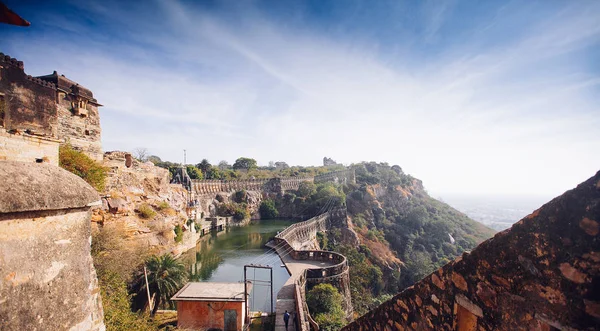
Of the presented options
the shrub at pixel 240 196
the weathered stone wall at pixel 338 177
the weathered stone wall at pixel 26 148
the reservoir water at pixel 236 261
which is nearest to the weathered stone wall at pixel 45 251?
the weathered stone wall at pixel 26 148

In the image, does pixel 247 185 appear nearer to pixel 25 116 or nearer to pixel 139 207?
pixel 139 207

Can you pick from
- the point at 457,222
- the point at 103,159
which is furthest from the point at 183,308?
the point at 457,222

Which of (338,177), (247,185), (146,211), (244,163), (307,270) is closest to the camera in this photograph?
(307,270)

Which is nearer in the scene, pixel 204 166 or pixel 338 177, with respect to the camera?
pixel 204 166

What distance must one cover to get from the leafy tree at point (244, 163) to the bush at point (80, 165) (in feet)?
254

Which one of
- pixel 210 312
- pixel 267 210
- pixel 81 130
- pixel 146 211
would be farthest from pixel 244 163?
pixel 210 312

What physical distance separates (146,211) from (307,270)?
44.1ft

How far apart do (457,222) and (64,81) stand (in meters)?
66.5

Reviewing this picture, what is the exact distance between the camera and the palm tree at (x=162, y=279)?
16.5m

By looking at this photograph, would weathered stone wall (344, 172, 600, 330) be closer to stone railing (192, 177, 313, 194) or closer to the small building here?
the small building

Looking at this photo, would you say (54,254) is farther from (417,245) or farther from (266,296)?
(417,245)

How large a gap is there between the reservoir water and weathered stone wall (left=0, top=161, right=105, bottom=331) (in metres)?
15.9

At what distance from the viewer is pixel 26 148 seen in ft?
16.2

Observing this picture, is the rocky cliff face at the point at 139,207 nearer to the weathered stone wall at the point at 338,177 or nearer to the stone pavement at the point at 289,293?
the stone pavement at the point at 289,293
